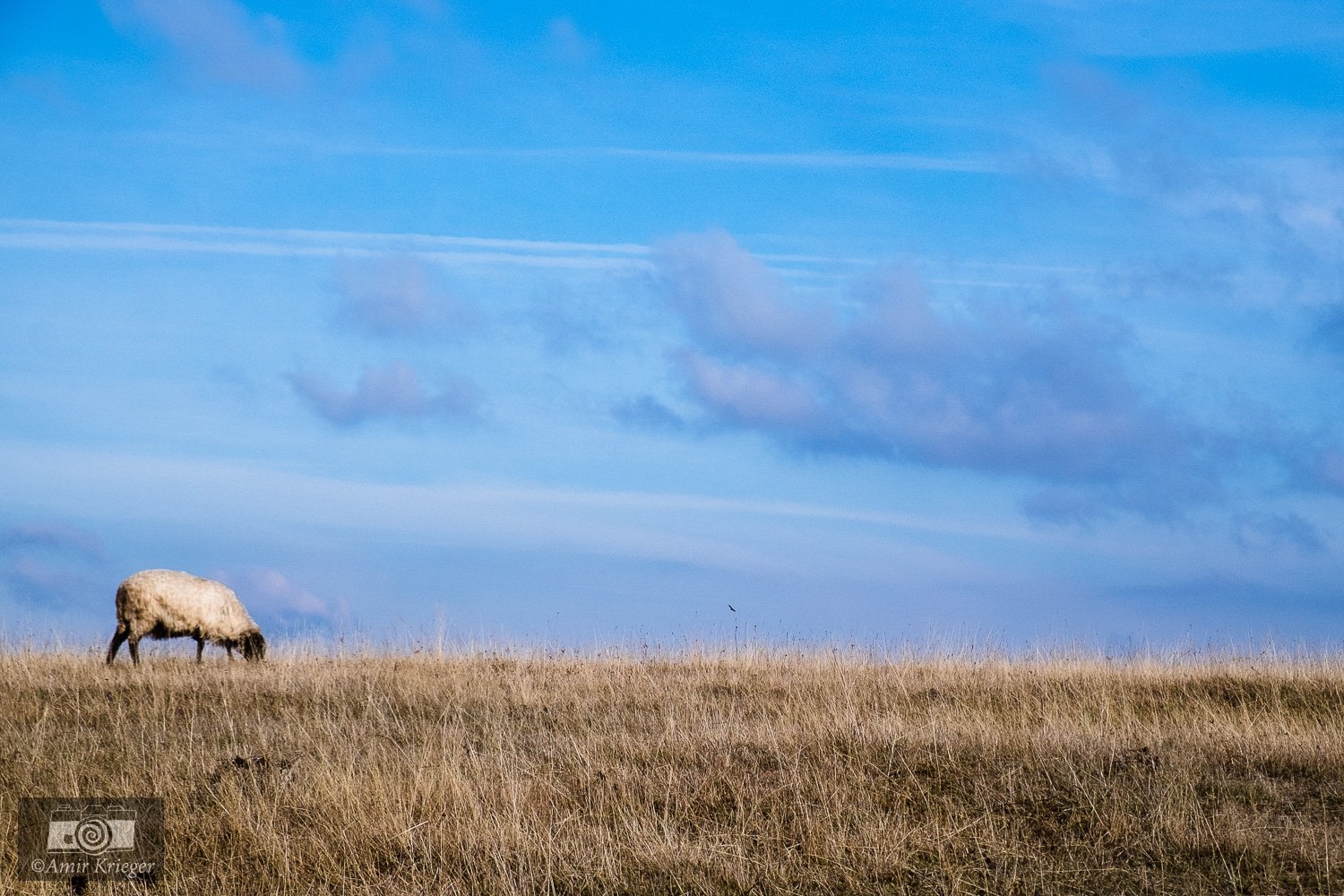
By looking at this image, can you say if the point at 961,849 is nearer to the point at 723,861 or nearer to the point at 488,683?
the point at 723,861

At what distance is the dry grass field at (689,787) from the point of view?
21.5ft

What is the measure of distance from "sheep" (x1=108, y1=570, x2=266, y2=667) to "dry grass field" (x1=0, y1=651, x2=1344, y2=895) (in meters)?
3.26

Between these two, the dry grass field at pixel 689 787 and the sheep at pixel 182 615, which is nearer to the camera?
the dry grass field at pixel 689 787

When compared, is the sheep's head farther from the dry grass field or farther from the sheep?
the dry grass field

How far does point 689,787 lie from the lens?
8.09 m

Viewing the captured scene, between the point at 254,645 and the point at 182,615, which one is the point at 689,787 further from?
the point at 254,645

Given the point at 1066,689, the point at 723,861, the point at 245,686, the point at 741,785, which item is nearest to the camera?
the point at 723,861

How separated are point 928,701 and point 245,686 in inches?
335

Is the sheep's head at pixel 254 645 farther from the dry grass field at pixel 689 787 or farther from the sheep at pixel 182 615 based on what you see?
the dry grass field at pixel 689 787

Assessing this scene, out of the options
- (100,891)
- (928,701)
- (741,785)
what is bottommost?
(100,891)

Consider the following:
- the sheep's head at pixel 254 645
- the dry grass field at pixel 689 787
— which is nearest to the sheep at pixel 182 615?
the sheep's head at pixel 254 645

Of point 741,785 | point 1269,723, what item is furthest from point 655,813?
point 1269,723

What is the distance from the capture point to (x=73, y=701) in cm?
1273

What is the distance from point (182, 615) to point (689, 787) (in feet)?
39.8
